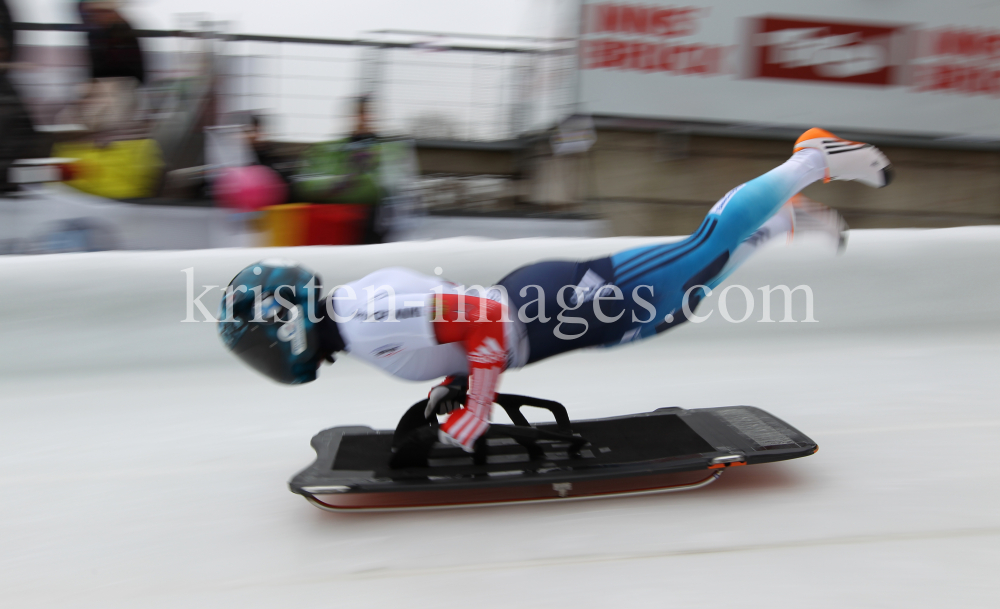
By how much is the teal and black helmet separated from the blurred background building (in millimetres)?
1985

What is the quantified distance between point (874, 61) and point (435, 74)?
9.60 ft

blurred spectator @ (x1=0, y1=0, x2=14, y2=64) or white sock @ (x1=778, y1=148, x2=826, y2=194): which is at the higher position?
blurred spectator @ (x1=0, y1=0, x2=14, y2=64)

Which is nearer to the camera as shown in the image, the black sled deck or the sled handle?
the black sled deck

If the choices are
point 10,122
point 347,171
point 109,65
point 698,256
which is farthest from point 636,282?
point 10,122

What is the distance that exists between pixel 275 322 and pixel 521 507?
2.08ft

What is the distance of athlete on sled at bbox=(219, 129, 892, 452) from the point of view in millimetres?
1386

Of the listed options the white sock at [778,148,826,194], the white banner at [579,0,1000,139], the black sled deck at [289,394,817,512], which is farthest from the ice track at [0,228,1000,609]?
the white banner at [579,0,1000,139]

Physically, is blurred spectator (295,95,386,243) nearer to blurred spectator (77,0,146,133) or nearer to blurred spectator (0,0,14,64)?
blurred spectator (77,0,146,133)

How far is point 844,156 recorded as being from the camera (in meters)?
1.70

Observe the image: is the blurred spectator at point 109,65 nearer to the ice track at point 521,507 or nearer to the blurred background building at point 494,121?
the blurred background building at point 494,121

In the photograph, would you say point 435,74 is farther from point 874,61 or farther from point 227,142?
point 874,61

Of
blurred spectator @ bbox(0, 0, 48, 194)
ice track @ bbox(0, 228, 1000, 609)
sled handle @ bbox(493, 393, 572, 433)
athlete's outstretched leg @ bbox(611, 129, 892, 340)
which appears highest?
blurred spectator @ bbox(0, 0, 48, 194)

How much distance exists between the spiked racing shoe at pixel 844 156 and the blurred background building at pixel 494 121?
→ 7.32 feet

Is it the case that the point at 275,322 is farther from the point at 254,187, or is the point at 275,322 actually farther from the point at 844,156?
the point at 254,187
